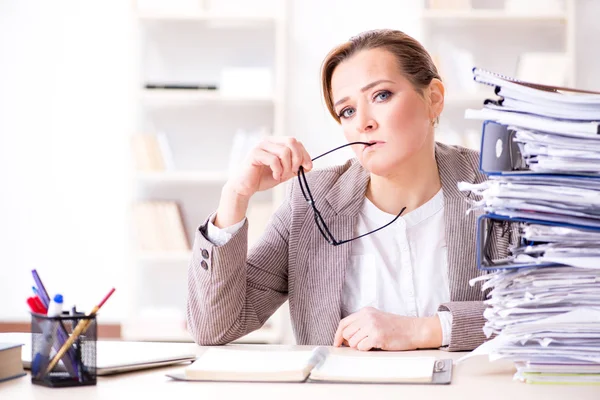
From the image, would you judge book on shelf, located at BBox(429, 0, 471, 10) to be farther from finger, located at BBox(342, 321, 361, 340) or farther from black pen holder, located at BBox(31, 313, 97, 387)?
black pen holder, located at BBox(31, 313, 97, 387)

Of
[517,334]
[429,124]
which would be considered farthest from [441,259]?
[517,334]

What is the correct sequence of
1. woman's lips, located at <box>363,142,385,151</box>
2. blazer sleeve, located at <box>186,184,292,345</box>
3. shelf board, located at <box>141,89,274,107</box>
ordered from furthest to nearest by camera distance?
shelf board, located at <box>141,89,274,107</box> → woman's lips, located at <box>363,142,385,151</box> → blazer sleeve, located at <box>186,184,292,345</box>

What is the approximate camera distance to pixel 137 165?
4.16 m

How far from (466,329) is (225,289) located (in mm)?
473

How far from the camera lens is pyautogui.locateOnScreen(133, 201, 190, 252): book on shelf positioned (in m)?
4.18

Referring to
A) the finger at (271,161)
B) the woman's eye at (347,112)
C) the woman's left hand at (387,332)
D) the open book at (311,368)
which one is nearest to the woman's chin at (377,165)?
the woman's eye at (347,112)

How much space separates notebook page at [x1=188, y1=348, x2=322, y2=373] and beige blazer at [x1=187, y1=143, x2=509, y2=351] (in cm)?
24

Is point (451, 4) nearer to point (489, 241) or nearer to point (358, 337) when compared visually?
point (358, 337)

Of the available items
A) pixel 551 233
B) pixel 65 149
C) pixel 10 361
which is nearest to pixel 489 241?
pixel 551 233

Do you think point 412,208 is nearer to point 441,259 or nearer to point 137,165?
point 441,259

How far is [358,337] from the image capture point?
1449mm

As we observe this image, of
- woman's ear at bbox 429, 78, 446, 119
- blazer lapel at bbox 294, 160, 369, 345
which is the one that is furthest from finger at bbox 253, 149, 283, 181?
woman's ear at bbox 429, 78, 446, 119

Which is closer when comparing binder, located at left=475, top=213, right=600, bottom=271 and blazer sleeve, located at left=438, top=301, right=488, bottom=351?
binder, located at left=475, top=213, right=600, bottom=271

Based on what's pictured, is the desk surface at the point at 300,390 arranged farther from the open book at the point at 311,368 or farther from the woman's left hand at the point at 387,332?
the woman's left hand at the point at 387,332
